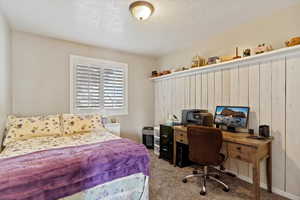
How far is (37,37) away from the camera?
116 inches

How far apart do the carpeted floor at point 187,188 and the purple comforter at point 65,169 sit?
62 centimetres

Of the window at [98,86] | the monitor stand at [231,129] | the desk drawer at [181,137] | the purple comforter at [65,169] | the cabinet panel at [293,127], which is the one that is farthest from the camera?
the window at [98,86]

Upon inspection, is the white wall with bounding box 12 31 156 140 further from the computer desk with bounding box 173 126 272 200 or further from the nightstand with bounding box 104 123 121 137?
the computer desk with bounding box 173 126 272 200

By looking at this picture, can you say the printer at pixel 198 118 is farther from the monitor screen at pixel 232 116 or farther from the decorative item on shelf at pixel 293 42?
the decorative item on shelf at pixel 293 42

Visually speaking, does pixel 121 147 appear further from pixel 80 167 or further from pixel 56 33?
pixel 56 33

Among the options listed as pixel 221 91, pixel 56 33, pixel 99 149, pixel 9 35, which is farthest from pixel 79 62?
pixel 221 91

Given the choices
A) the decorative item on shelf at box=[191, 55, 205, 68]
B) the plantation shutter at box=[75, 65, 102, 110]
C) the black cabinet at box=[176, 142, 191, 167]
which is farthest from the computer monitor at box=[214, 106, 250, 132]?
the plantation shutter at box=[75, 65, 102, 110]

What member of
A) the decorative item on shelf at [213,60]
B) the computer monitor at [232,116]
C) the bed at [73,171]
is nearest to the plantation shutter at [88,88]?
the bed at [73,171]

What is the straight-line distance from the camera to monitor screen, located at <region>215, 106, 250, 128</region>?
94.3 inches

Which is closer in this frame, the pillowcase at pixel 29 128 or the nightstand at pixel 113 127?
the pillowcase at pixel 29 128

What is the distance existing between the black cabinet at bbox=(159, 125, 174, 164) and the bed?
4.53ft

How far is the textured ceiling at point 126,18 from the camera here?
6.53 ft

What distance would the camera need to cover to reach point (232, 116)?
254cm

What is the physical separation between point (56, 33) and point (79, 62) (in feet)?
2.20
